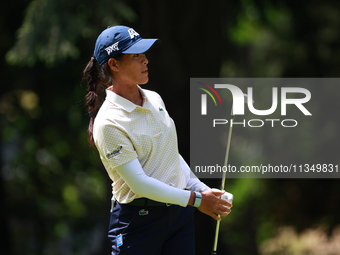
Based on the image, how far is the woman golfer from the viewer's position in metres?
2.15

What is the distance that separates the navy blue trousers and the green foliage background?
6.89ft

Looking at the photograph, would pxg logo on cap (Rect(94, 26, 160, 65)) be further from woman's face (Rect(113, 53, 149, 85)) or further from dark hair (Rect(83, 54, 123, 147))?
dark hair (Rect(83, 54, 123, 147))

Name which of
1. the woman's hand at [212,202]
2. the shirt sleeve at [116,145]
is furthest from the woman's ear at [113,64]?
Answer: the woman's hand at [212,202]

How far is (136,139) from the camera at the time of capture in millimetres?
2176

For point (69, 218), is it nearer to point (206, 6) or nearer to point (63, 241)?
point (63, 241)

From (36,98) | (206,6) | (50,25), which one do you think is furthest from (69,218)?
(206,6)

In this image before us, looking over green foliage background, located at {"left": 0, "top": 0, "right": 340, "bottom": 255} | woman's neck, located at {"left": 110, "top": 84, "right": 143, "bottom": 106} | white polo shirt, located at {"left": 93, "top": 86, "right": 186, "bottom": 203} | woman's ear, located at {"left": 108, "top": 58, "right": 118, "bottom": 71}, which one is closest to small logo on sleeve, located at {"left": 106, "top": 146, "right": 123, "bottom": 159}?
white polo shirt, located at {"left": 93, "top": 86, "right": 186, "bottom": 203}

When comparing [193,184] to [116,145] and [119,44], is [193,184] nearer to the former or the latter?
[116,145]

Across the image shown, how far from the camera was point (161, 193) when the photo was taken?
85.2 inches

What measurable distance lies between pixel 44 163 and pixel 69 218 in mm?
1172

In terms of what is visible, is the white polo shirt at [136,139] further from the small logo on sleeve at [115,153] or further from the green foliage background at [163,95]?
the green foliage background at [163,95]

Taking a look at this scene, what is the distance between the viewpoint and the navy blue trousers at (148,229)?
7.43 feet

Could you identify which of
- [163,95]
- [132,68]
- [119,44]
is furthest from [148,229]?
[163,95]

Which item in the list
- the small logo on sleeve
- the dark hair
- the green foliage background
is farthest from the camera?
the green foliage background
